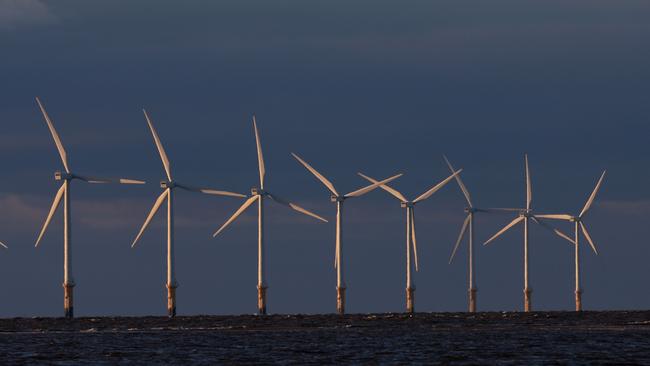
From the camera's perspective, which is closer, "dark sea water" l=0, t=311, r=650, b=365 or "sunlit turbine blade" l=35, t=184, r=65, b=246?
"dark sea water" l=0, t=311, r=650, b=365

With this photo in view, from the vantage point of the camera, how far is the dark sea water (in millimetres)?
107375

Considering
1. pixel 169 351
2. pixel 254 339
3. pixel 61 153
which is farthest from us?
pixel 61 153

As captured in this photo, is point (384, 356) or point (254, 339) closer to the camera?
point (384, 356)

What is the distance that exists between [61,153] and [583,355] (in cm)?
9448

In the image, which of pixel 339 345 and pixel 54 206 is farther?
pixel 54 206

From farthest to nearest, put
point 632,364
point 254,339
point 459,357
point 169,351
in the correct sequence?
point 254,339, point 169,351, point 459,357, point 632,364

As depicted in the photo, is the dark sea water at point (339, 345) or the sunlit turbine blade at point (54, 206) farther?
the sunlit turbine blade at point (54, 206)

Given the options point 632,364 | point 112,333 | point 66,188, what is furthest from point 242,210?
point 632,364

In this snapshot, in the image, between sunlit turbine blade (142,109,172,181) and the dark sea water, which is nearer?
the dark sea water

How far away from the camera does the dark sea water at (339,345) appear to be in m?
107

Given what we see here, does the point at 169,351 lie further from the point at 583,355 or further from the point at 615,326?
the point at 615,326

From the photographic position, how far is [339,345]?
127 m

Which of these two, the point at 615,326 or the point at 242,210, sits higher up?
the point at 242,210

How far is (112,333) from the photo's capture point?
164125mm
